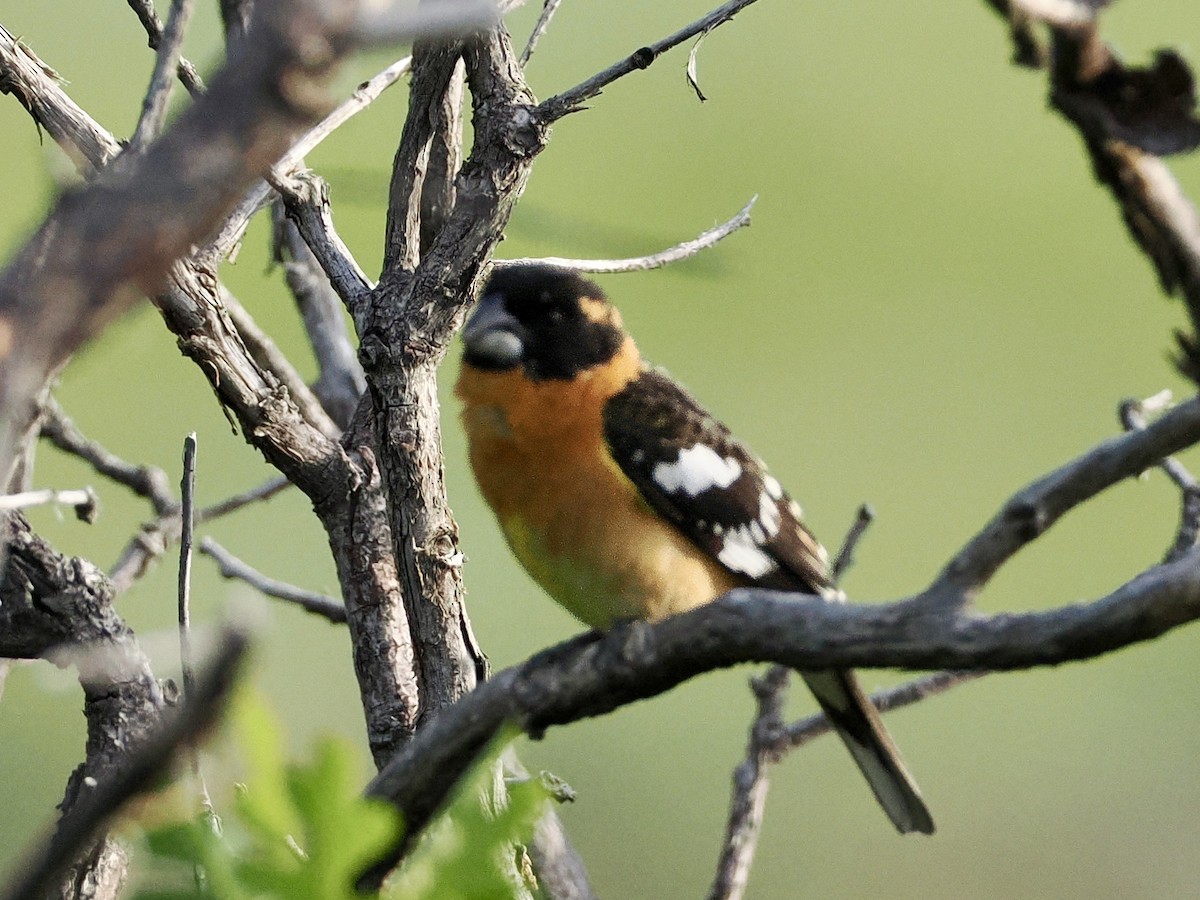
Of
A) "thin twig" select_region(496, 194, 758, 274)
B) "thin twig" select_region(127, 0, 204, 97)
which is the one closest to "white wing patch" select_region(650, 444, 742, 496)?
"thin twig" select_region(496, 194, 758, 274)

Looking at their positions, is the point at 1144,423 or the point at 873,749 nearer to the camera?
the point at 1144,423

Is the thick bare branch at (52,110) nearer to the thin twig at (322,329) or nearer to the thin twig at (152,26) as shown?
the thin twig at (152,26)

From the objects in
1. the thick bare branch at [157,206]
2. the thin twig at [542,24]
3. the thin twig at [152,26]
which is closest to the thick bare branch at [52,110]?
the thin twig at [152,26]

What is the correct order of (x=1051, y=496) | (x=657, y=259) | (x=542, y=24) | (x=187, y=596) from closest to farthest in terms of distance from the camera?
(x=1051, y=496)
(x=187, y=596)
(x=542, y=24)
(x=657, y=259)

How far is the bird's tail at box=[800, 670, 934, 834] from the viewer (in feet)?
10.9

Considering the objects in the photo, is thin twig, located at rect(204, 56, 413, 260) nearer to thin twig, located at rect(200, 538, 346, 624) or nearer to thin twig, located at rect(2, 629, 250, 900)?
thin twig, located at rect(200, 538, 346, 624)

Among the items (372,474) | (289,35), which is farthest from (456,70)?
(289,35)

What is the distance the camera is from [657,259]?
2820 mm

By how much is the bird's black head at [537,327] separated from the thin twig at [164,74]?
6.64 feet

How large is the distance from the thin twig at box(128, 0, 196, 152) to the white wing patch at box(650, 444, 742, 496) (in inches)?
81.2

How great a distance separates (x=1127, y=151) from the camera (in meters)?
1.12

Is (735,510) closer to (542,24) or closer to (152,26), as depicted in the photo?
(542,24)

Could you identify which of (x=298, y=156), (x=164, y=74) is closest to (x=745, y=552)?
(x=298, y=156)

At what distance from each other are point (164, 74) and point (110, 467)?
2.28 meters
